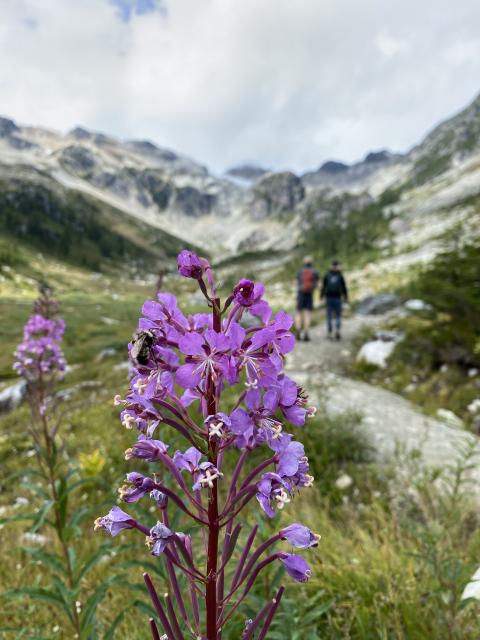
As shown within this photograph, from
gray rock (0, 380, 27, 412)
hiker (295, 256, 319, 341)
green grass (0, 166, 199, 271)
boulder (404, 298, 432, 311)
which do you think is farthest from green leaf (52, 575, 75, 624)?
green grass (0, 166, 199, 271)

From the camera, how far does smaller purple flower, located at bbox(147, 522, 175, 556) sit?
1.49m

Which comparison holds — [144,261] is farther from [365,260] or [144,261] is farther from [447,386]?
[447,386]

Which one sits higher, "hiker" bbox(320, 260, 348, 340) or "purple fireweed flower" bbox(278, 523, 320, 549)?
"hiker" bbox(320, 260, 348, 340)

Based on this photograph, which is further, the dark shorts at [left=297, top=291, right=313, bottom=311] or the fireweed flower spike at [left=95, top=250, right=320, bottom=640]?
the dark shorts at [left=297, top=291, right=313, bottom=311]

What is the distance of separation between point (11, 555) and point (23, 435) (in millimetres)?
6153

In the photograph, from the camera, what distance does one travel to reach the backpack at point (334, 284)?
50.0 feet

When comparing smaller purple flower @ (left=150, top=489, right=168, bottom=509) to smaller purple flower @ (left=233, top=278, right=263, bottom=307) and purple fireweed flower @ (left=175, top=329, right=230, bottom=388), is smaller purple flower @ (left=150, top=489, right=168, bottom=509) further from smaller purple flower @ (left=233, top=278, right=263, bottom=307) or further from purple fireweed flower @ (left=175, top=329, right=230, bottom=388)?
smaller purple flower @ (left=233, top=278, right=263, bottom=307)

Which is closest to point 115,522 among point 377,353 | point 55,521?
point 55,521

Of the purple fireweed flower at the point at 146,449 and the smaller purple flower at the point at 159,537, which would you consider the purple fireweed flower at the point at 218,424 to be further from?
the smaller purple flower at the point at 159,537

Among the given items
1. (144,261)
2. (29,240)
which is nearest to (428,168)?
(144,261)

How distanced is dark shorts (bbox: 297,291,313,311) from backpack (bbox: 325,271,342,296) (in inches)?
27.3

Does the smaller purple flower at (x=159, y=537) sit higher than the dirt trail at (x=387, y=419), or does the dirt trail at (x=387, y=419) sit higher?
the smaller purple flower at (x=159, y=537)

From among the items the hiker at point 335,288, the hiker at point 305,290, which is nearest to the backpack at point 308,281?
the hiker at point 305,290

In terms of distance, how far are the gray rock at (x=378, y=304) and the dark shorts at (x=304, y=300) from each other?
21.2 ft
